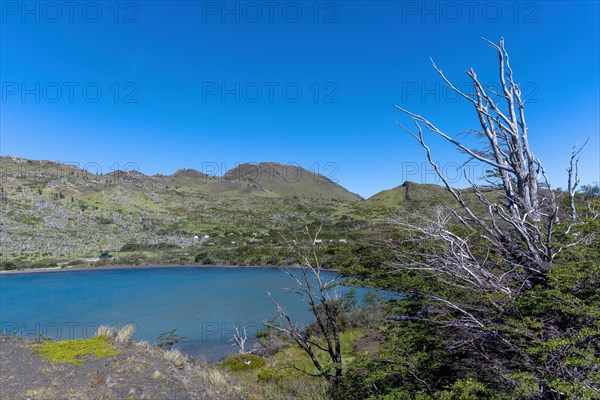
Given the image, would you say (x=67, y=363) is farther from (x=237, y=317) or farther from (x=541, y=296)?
(x=237, y=317)

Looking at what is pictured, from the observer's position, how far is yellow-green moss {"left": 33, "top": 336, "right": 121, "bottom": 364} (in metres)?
7.92

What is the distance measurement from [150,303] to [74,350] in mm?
20489

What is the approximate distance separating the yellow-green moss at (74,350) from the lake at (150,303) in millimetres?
7101

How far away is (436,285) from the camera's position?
5418 millimetres

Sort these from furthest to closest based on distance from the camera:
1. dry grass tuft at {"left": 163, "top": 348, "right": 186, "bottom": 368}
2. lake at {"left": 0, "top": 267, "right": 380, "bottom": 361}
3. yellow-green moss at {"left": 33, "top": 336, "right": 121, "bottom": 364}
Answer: lake at {"left": 0, "top": 267, "right": 380, "bottom": 361}
dry grass tuft at {"left": 163, "top": 348, "right": 186, "bottom": 368}
yellow-green moss at {"left": 33, "top": 336, "right": 121, "bottom": 364}

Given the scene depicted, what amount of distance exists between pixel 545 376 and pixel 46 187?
259 ft

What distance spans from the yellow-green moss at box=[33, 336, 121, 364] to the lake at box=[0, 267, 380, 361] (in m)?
7.10

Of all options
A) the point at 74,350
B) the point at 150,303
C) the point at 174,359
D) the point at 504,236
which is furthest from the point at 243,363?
the point at 150,303

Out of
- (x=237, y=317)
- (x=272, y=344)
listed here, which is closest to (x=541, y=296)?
(x=272, y=344)

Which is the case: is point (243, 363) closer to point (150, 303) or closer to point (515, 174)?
point (515, 174)

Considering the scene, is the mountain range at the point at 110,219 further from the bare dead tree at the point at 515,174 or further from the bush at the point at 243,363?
the bare dead tree at the point at 515,174

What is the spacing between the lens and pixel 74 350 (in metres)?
8.41
